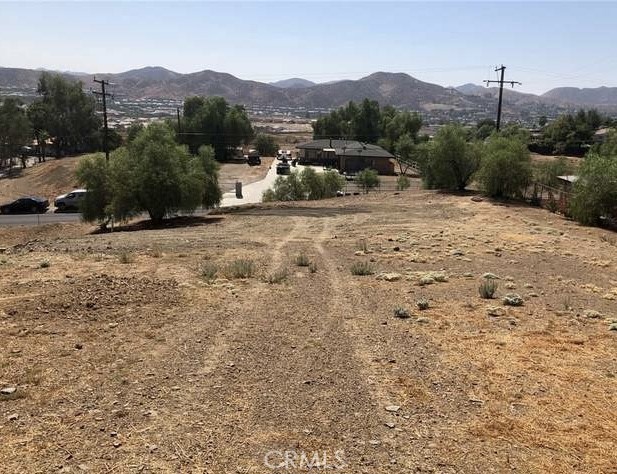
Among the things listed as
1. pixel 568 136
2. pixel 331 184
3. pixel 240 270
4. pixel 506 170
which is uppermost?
pixel 568 136

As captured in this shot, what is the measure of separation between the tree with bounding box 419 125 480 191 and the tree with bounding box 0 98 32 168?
69.8 m

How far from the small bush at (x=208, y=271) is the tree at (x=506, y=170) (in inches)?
935

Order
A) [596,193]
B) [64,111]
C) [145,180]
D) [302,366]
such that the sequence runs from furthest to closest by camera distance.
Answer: [64,111], [145,180], [596,193], [302,366]

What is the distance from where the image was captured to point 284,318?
11.8m

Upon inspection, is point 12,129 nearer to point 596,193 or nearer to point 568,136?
point 596,193

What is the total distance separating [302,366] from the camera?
9.16 meters

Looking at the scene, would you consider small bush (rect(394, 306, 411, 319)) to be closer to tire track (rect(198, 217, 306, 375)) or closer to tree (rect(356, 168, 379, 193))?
tire track (rect(198, 217, 306, 375))

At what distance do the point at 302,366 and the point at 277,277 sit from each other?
6134mm

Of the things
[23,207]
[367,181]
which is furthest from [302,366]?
[367,181]

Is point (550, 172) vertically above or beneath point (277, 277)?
above

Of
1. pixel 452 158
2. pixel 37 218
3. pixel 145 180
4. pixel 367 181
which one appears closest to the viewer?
pixel 145 180

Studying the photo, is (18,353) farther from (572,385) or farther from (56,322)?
(572,385)

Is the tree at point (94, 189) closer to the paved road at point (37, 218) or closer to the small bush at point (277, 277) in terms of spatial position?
the paved road at point (37, 218)

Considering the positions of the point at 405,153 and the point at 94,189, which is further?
the point at 405,153
